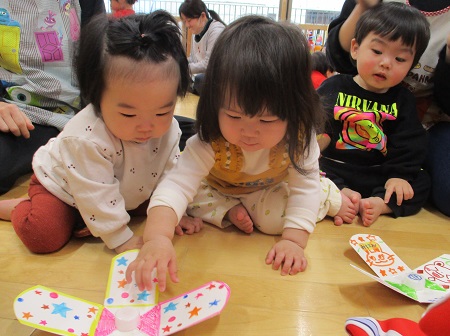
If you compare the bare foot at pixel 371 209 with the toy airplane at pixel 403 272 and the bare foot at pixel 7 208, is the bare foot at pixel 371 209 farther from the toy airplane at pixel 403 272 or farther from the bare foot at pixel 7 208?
the bare foot at pixel 7 208

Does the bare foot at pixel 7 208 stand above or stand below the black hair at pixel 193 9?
below

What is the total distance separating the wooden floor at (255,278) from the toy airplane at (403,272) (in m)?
0.02

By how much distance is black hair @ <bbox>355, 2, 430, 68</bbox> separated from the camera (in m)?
0.97

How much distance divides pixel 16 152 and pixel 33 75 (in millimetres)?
239

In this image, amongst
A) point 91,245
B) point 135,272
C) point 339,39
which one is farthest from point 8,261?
point 339,39

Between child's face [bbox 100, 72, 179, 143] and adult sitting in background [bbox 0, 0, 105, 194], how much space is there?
1.61 ft

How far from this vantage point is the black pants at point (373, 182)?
1028 mm

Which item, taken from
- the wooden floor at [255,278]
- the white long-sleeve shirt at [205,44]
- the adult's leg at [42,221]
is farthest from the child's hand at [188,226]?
the white long-sleeve shirt at [205,44]

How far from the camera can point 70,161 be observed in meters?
0.73

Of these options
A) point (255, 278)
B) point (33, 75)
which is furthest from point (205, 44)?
point (255, 278)

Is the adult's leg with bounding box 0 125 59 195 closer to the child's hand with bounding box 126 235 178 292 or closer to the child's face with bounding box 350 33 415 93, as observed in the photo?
the child's hand with bounding box 126 235 178 292

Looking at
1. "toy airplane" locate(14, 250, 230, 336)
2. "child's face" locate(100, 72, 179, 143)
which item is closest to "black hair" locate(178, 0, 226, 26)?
"child's face" locate(100, 72, 179, 143)

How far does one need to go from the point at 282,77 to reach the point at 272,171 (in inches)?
10.3

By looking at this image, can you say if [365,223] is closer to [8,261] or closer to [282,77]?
[282,77]
